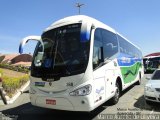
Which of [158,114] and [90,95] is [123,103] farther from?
[90,95]

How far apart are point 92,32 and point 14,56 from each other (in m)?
58.7

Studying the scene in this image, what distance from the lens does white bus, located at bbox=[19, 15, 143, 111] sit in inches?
309

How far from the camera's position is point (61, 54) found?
27.3 ft

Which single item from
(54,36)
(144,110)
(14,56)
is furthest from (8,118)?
(14,56)

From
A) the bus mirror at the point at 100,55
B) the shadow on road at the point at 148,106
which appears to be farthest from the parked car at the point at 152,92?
the bus mirror at the point at 100,55

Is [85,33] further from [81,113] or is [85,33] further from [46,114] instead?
[46,114]

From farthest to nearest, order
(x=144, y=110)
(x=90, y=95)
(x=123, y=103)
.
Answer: (x=123, y=103) → (x=144, y=110) → (x=90, y=95)

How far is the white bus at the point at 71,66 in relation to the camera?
7.84m

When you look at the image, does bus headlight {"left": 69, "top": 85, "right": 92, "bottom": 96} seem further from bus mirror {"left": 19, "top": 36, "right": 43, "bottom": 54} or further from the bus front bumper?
bus mirror {"left": 19, "top": 36, "right": 43, "bottom": 54}

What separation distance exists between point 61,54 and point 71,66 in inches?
24.2

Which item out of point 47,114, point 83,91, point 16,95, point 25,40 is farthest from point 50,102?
point 16,95

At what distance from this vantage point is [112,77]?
33.8ft

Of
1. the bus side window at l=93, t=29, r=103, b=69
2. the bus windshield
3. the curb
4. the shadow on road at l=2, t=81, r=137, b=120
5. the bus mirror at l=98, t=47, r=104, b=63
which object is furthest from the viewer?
the curb

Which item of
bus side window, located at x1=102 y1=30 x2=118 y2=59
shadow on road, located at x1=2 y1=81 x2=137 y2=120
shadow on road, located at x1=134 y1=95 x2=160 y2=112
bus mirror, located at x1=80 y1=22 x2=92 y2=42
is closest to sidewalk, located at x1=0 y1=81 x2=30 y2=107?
shadow on road, located at x1=2 y1=81 x2=137 y2=120
